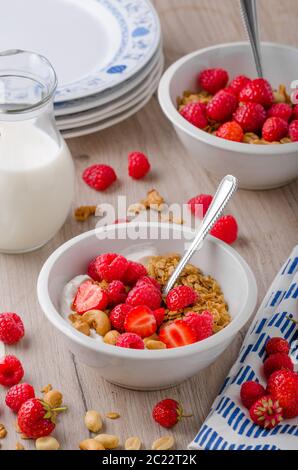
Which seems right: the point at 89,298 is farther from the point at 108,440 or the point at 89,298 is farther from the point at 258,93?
the point at 258,93

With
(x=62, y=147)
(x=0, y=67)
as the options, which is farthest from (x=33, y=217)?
(x=0, y=67)

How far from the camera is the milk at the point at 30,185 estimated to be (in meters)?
1.47

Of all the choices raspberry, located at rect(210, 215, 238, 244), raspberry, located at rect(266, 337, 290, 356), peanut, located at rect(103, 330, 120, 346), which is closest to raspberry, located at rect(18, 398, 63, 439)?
peanut, located at rect(103, 330, 120, 346)

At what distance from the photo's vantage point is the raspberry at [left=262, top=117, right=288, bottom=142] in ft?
5.40

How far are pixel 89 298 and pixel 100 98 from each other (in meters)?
0.54

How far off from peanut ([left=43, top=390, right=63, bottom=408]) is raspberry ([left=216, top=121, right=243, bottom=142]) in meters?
0.60

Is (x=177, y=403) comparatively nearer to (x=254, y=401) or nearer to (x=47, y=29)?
(x=254, y=401)

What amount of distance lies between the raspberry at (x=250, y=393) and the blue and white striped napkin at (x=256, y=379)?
0.4 inches

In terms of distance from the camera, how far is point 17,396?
1267 millimetres

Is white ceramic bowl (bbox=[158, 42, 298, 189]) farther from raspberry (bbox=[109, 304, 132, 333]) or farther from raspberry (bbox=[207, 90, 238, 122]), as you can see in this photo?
raspberry (bbox=[109, 304, 132, 333])

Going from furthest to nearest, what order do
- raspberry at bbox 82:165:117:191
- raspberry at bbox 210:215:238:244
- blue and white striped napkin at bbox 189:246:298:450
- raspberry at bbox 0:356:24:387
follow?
raspberry at bbox 82:165:117:191
raspberry at bbox 210:215:238:244
raspberry at bbox 0:356:24:387
blue and white striped napkin at bbox 189:246:298:450

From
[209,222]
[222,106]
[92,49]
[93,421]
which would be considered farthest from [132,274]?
[92,49]

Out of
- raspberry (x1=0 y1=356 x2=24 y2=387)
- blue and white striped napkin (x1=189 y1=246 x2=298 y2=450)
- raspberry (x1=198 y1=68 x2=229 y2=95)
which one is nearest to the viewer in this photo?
blue and white striped napkin (x1=189 y1=246 x2=298 y2=450)

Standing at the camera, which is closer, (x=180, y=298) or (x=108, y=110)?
(x=180, y=298)
